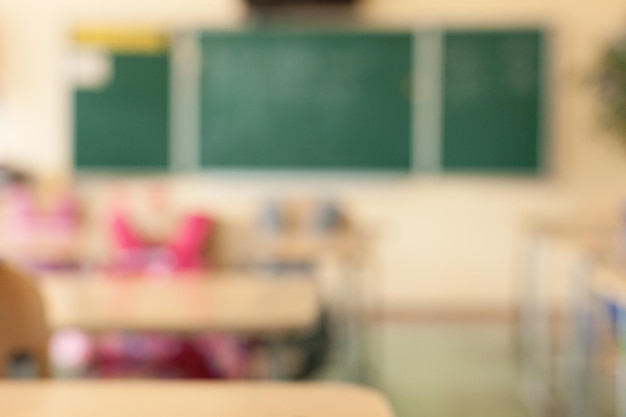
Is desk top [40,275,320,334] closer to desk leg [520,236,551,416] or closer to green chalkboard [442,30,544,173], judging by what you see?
desk leg [520,236,551,416]

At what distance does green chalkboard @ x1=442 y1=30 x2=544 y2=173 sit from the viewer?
21.0 feet

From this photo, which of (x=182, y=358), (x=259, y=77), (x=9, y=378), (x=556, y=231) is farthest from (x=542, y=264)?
(x=9, y=378)

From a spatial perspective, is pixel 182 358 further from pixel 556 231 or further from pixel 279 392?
pixel 556 231

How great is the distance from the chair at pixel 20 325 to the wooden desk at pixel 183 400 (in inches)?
7.8

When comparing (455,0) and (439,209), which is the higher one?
(455,0)

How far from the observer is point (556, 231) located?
4.94m

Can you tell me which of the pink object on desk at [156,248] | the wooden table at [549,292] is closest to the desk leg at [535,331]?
the wooden table at [549,292]

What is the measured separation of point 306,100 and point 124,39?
1330 millimetres

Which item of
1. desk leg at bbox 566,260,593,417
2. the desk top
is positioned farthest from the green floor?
the desk top

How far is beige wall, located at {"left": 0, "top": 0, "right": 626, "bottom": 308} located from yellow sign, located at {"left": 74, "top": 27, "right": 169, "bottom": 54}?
0.10m

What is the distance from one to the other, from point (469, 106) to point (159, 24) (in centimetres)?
223

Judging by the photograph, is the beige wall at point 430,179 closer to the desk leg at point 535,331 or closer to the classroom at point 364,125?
the classroom at point 364,125

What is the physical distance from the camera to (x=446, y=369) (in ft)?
16.8

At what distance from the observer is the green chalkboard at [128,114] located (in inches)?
252
